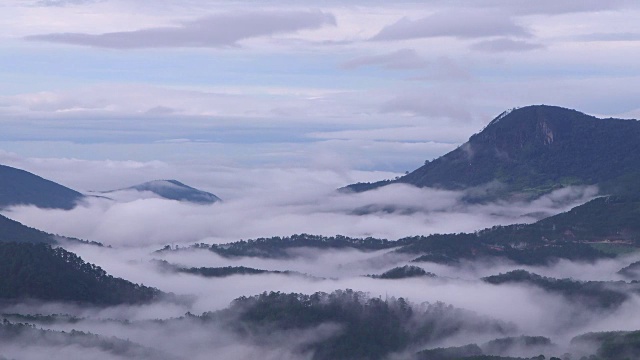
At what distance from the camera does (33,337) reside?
→ 175 m

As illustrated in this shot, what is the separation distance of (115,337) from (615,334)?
62.3m

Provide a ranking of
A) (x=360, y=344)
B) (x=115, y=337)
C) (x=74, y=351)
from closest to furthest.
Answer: (x=74, y=351) < (x=115, y=337) < (x=360, y=344)

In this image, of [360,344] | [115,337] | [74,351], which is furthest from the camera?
[360,344]

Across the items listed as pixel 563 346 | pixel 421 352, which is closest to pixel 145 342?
pixel 421 352

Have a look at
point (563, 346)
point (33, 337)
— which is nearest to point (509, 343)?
point (563, 346)

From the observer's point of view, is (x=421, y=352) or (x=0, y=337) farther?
(x=421, y=352)

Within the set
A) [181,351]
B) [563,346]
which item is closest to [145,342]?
[181,351]

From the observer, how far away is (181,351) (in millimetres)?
192875

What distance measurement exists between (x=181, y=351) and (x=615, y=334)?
55053mm

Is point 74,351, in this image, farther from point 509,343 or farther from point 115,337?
point 509,343

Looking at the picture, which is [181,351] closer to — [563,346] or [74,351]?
[74,351]

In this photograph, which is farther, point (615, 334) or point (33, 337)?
point (615, 334)

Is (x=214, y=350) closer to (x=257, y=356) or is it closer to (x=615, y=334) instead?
(x=257, y=356)

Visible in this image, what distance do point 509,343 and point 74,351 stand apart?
5595 centimetres
